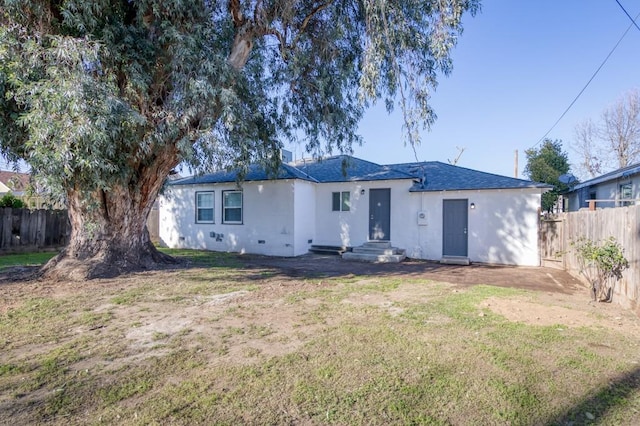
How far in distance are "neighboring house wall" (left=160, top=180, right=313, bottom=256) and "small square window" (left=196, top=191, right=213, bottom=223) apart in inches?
6.6

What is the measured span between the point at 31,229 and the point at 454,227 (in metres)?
14.7

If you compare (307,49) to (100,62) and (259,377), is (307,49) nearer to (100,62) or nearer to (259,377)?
(100,62)

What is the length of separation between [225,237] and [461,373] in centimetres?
1179

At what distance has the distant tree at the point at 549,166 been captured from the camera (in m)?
17.5

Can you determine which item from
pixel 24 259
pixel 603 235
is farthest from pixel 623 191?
pixel 24 259

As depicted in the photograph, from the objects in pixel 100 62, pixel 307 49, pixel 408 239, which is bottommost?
pixel 408 239

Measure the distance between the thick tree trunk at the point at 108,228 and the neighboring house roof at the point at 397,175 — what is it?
1.93 m

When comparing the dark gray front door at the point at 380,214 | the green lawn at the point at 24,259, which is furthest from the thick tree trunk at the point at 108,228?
the dark gray front door at the point at 380,214

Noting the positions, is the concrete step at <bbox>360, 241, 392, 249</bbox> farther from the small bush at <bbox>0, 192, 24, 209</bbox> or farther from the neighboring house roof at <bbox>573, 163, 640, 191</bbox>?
the small bush at <bbox>0, 192, 24, 209</bbox>

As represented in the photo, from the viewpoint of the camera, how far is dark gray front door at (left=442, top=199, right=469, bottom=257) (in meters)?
11.4

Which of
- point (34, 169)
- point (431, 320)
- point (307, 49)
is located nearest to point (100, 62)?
point (34, 169)

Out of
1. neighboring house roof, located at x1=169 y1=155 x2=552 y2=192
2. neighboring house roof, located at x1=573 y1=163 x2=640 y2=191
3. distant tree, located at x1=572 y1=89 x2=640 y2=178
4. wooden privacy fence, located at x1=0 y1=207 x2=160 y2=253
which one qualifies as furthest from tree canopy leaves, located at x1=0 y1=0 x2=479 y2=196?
distant tree, located at x1=572 y1=89 x2=640 y2=178

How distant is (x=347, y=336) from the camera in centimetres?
417

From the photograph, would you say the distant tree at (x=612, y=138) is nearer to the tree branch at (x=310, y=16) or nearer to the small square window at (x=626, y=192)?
the small square window at (x=626, y=192)
